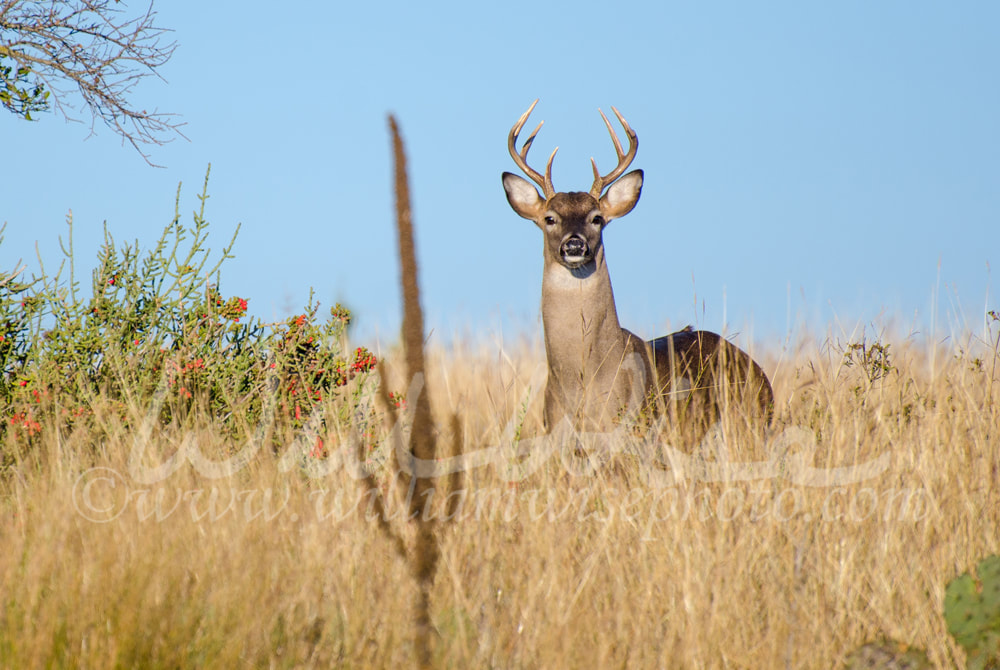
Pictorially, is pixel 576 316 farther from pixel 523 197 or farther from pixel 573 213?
pixel 523 197

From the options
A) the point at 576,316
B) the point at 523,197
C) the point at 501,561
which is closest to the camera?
the point at 501,561

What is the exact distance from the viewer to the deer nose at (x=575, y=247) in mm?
6703

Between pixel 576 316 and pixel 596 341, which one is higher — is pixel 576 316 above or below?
above

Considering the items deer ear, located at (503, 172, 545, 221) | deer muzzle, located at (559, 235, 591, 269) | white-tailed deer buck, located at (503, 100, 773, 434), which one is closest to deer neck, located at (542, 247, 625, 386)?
white-tailed deer buck, located at (503, 100, 773, 434)

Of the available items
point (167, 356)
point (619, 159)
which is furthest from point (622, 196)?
point (167, 356)

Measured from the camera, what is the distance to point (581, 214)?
22.9ft

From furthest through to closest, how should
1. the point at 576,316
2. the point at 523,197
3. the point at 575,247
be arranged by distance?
the point at 523,197 → the point at 576,316 → the point at 575,247

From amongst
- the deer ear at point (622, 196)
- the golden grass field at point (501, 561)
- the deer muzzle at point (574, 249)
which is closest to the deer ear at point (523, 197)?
the deer ear at point (622, 196)

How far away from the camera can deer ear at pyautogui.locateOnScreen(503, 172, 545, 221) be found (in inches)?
293

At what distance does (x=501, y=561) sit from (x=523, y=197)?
12.9 ft

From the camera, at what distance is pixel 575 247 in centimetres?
670

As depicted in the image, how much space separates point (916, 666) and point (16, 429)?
4.77 m

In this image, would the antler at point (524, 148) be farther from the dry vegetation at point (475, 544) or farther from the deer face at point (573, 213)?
the dry vegetation at point (475, 544)

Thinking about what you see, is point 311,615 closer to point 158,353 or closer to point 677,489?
point 677,489
